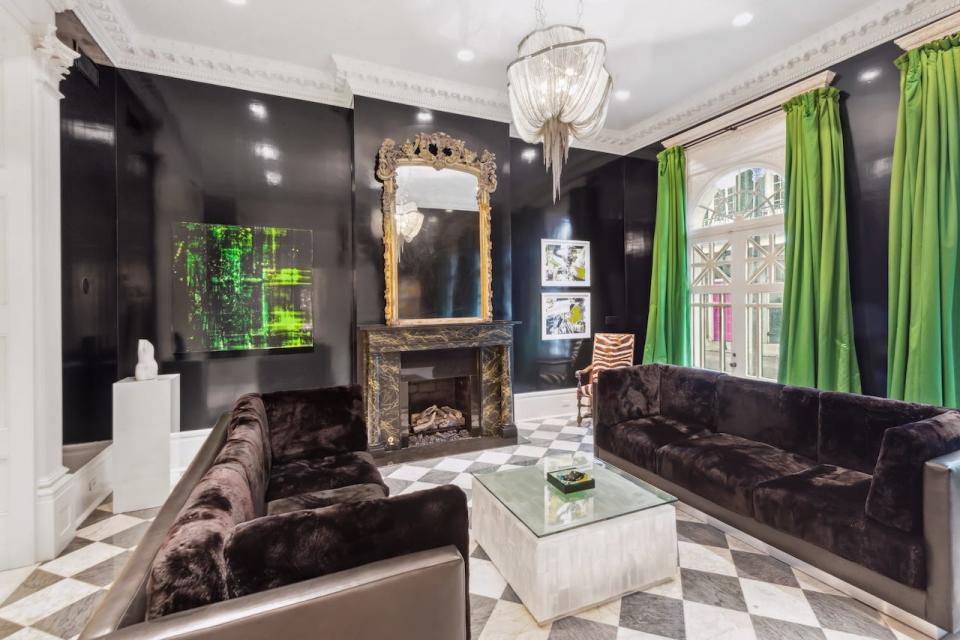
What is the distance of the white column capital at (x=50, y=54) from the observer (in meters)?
2.38

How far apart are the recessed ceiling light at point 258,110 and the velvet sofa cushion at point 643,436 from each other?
13.1 feet

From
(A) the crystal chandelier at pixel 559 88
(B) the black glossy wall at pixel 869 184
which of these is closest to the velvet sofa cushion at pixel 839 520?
(B) the black glossy wall at pixel 869 184

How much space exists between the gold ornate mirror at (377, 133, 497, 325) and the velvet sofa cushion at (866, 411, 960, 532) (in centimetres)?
313

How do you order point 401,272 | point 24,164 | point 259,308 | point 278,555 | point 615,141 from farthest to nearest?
1. point 615,141
2. point 401,272
3. point 259,308
4. point 24,164
5. point 278,555

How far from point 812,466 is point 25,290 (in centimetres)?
442

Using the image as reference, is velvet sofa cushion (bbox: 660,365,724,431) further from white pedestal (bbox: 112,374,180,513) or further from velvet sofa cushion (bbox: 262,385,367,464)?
white pedestal (bbox: 112,374,180,513)

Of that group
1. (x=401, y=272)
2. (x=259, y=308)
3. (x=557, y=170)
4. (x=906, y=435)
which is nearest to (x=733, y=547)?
(x=906, y=435)

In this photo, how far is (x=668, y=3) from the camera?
3.11 metres

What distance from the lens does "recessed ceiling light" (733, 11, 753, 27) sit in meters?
3.24

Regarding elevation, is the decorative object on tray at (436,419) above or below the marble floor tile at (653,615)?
above

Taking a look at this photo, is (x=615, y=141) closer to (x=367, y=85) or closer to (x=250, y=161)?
(x=367, y=85)

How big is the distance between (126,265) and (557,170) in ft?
11.5

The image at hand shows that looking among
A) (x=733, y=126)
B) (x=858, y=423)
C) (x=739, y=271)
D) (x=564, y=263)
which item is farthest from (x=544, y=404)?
(x=733, y=126)

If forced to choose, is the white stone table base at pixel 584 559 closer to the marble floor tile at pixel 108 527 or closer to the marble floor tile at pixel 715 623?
the marble floor tile at pixel 715 623
